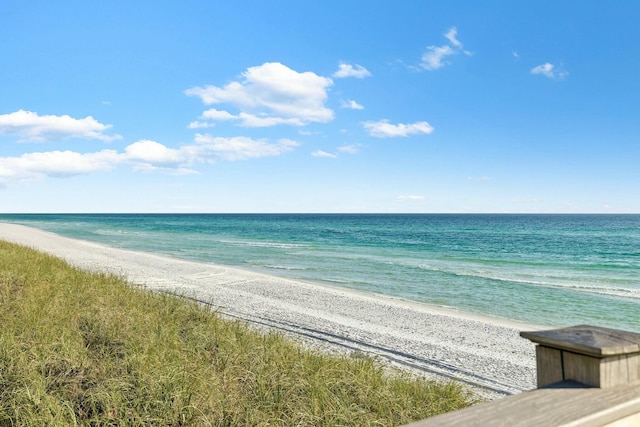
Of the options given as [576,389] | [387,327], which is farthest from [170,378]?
[387,327]

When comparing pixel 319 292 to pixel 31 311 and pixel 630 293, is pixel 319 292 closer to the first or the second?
pixel 31 311

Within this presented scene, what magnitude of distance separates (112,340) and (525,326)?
9.94m

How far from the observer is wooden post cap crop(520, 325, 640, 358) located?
61.4 inches

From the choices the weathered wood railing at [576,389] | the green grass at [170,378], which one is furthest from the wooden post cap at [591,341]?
the green grass at [170,378]

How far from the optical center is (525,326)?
11367 mm

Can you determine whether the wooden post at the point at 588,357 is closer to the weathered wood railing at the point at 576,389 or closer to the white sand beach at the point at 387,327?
the weathered wood railing at the point at 576,389

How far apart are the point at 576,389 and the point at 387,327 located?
29.6 ft

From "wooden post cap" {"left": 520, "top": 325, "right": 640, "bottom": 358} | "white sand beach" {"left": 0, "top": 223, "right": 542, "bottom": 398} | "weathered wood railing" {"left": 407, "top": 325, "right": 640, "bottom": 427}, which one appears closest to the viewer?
"weathered wood railing" {"left": 407, "top": 325, "right": 640, "bottom": 427}

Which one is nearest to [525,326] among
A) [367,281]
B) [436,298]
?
[436,298]

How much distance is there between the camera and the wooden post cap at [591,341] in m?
1.56

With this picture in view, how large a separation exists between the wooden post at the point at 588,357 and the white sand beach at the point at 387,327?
5.37 m

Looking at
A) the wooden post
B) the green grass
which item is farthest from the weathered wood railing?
the green grass

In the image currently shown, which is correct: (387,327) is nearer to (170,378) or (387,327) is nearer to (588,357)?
(170,378)

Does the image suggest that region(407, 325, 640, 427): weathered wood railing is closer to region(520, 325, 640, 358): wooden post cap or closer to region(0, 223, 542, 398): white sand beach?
region(520, 325, 640, 358): wooden post cap
